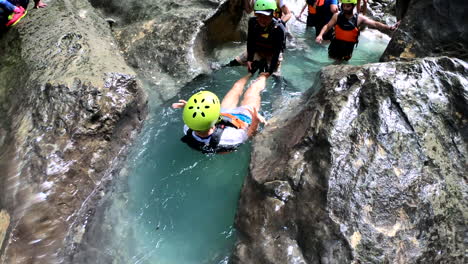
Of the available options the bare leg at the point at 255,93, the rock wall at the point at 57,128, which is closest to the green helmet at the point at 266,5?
the bare leg at the point at 255,93

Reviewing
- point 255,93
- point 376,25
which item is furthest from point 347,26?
point 255,93

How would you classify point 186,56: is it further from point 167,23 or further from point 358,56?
point 358,56

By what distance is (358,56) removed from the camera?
25.8ft

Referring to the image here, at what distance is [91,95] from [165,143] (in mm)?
1331

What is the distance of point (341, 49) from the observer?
6.48 meters

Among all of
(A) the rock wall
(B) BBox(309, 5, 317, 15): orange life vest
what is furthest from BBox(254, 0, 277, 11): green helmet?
(B) BBox(309, 5, 317, 15): orange life vest

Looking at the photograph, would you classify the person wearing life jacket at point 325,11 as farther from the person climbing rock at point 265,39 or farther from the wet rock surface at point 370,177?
the wet rock surface at point 370,177

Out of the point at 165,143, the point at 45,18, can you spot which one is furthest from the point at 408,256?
the point at 45,18

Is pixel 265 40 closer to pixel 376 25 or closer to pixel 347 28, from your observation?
pixel 347 28

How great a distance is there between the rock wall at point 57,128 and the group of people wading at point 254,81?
1.09m

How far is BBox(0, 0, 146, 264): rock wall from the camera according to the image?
348 cm

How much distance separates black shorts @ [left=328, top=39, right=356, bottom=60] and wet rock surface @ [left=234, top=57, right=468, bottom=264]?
10.1 ft

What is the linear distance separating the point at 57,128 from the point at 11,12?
3.59 m

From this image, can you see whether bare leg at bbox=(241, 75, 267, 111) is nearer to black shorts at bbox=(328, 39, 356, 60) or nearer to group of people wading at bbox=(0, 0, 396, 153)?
group of people wading at bbox=(0, 0, 396, 153)
